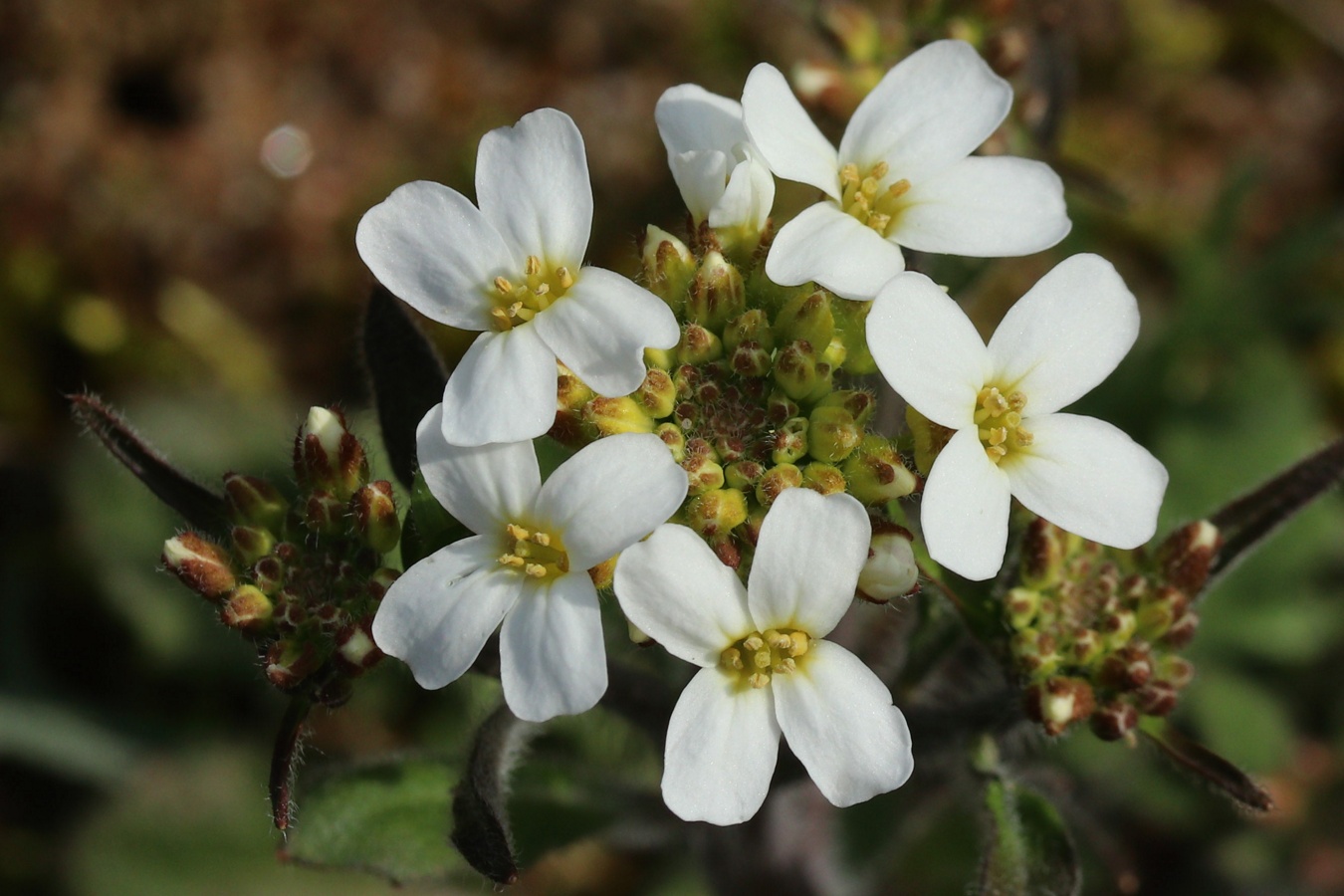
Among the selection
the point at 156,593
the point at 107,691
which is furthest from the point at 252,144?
the point at 107,691

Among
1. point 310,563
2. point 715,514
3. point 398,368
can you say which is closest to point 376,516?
point 310,563

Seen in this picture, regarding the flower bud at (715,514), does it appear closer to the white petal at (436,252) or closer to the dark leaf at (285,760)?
the white petal at (436,252)

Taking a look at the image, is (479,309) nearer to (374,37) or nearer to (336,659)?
(336,659)

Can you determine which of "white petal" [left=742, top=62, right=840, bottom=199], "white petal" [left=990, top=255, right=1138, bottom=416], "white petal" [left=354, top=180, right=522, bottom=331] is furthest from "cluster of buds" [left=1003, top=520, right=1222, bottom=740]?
"white petal" [left=354, top=180, right=522, bottom=331]

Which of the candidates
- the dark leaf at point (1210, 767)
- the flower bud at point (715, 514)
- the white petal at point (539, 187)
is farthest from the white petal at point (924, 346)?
the dark leaf at point (1210, 767)

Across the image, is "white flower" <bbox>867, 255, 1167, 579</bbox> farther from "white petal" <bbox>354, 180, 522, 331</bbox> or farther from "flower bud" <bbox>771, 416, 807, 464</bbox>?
"white petal" <bbox>354, 180, 522, 331</bbox>

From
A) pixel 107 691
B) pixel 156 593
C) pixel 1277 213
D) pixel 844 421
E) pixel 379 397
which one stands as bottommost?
pixel 107 691
